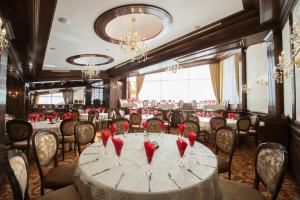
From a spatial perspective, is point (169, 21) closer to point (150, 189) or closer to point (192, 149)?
point (192, 149)

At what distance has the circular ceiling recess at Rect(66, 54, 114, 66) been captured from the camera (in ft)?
22.2

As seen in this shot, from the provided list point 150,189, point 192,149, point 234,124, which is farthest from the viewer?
point 234,124

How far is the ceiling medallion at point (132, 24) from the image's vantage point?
352 cm

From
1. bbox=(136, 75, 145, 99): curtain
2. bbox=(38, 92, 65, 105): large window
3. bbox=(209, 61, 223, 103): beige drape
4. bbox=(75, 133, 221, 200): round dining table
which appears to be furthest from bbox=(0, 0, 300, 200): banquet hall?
bbox=(38, 92, 65, 105): large window

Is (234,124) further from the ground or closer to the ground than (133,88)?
closer to the ground

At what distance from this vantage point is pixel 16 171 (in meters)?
1.27

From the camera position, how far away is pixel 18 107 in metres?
8.47

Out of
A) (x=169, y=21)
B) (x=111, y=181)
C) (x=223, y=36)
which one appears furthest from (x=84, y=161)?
(x=223, y=36)

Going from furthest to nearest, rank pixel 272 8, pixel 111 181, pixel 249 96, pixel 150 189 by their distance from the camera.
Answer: pixel 249 96 < pixel 272 8 < pixel 111 181 < pixel 150 189

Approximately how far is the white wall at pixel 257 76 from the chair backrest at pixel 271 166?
4.07 metres

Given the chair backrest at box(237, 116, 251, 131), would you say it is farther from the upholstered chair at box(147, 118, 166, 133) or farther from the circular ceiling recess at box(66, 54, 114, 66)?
the circular ceiling recess at box(66, 54, 114, 66)

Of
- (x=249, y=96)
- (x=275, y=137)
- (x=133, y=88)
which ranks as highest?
(x=133, y=88)

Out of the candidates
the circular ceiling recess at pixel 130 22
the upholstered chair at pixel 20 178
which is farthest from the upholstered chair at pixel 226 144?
the circular ceiling recess at pixel 130 22

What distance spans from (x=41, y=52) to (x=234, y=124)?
6.03 meters
